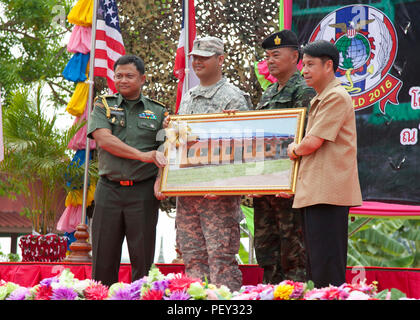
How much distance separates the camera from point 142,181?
414cm

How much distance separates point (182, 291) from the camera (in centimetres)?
223

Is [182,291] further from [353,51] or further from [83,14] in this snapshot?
[83,14]

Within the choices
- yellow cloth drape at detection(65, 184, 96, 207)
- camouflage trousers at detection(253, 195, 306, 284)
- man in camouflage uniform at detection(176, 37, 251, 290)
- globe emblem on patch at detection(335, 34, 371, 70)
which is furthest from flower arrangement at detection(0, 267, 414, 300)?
yellow cloth drape at detection(65, 184, 96, 207)

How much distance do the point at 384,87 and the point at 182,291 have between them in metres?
4.32

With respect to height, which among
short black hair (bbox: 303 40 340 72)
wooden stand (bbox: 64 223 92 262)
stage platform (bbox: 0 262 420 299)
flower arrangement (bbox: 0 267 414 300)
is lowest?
stage platform (bbox: 0 262 420 299)

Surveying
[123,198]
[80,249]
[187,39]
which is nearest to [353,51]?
[187,39]

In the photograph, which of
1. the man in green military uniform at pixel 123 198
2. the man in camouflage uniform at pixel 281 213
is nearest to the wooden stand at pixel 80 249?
the man in green military uniform at pixel 123 198

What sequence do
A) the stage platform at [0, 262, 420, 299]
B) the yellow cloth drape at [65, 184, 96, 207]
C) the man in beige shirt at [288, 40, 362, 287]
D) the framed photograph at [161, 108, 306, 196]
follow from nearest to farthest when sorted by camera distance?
the man in beige shirt at [288, 40, 362, 287] < the framed photograph at [161, 108, 306, 196] < the stage platform at [0, 262, 420, 299] < the yellow cloth drape at [65, 184, 96, 207]

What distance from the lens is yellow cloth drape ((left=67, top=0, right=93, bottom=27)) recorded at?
6.91m

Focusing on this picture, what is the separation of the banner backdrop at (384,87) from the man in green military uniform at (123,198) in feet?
8.75

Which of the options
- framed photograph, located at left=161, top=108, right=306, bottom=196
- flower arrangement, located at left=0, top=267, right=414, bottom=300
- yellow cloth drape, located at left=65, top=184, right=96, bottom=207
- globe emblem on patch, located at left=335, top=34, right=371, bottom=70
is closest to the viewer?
flower arrangement, located at left=0, top=267, right=414, bottom=300

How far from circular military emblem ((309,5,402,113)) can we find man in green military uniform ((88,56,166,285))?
2.72 metres

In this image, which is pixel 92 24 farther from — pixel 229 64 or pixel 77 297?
pixel 77 297

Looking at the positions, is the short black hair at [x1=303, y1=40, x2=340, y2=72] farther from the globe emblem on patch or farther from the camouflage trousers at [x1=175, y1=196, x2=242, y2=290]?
the globe emblem on patch
